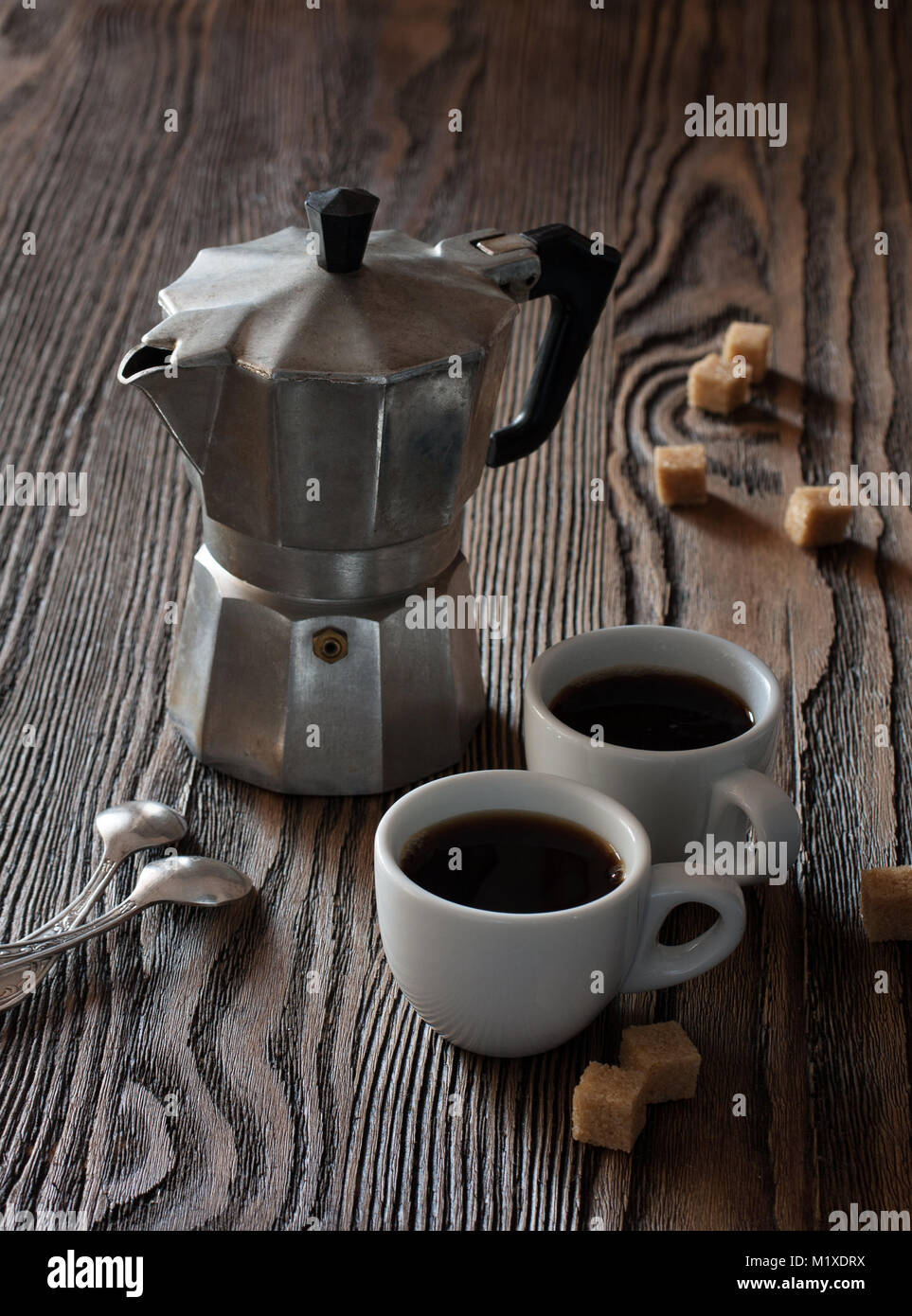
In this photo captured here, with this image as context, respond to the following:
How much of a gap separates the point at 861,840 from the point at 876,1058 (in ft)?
0.47

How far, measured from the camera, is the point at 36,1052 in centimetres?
59

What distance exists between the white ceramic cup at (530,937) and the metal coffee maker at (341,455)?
0.46 feet

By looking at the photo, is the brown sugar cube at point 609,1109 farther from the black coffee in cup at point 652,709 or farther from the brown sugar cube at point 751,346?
the brown sugar cube at point 751,346

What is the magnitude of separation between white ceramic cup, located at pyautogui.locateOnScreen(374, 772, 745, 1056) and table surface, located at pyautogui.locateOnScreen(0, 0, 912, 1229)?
0.03 meters

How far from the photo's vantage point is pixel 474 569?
0.92 m

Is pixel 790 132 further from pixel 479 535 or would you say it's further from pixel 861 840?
pixel 861 840

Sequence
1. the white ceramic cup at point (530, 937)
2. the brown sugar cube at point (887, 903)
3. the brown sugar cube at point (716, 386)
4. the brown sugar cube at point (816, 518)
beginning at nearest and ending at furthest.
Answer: the white ceramic cup at point (530, 937), the brown sugar cube at point (887, 903), the brown sugar cube at point (816, 518), the brown sugar cube at point (716, 386)

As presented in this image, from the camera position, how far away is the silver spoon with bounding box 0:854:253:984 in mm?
646

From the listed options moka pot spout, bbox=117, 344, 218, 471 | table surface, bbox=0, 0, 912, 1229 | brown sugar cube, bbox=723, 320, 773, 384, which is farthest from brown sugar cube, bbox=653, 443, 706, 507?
moka pot spout, bbox=117, 344, 218, 471

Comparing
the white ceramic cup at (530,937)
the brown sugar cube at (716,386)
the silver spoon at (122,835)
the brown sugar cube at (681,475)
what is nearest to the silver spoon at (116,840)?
the silver spoon at (122,835)

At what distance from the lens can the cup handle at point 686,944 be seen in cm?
57

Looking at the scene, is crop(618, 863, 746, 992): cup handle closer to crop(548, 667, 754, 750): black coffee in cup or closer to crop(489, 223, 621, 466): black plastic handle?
crop(548, 667, 754, 750): black coffee in cup

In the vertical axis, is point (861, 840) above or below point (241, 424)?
below
